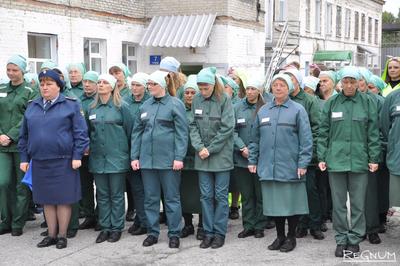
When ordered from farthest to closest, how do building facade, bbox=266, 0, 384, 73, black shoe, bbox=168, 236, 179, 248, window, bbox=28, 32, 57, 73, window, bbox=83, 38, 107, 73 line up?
building facade, bbox=266, 0, 384, 73, window, bbox=83, 38, 107, 73, window, bbox=28, 32, 57, 73, black shoe, bbox=168, 236, 179, 248

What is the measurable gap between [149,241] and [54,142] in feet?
4.87

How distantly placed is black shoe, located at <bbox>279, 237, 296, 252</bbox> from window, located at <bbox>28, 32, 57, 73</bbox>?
7.83 metres

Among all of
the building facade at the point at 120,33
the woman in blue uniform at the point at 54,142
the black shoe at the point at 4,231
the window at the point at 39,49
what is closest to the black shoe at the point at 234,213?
the woman in blue uniform at the point at 54,142

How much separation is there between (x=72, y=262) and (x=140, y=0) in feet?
33.8

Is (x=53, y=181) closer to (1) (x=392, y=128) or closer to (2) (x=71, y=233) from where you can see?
(2) (x=71, y=233)

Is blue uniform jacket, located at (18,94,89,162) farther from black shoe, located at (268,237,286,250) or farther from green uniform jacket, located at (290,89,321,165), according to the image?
green uniform jacket, located at (290,89,321,165)

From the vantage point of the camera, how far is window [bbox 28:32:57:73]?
1163 cm

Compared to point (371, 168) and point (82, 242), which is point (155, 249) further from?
point (371, 168)

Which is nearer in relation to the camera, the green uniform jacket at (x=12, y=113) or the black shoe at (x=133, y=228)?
the green uniform jacket at (x=12, y=113)

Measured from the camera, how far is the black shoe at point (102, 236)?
238 inches

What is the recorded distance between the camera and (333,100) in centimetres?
550

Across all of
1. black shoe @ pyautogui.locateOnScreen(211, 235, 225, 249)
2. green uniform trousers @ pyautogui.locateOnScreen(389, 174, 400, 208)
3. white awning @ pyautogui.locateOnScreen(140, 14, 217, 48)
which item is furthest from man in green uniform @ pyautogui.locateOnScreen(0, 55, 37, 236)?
white awning @ pyautogui.locateOnScreen(140, 14, 217, 48)

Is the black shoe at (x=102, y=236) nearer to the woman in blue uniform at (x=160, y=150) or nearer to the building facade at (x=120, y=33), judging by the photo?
the woman in blue uniform at (x=160, y=150)

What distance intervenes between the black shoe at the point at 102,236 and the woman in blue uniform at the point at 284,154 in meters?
1.86
